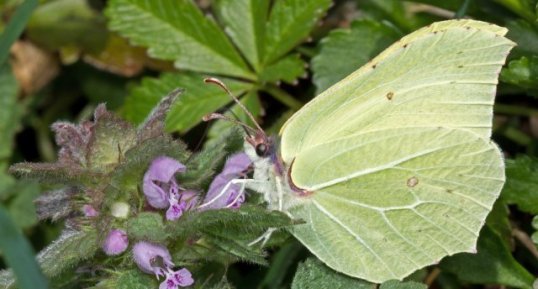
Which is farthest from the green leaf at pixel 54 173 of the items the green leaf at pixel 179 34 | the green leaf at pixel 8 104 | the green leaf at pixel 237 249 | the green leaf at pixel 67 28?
the green leaf at pixel 67 28

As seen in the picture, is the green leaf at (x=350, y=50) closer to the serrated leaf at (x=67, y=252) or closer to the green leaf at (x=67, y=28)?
the serrated leaf at (x=67, y=252)

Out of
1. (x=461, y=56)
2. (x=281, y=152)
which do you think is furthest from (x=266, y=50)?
(x=461, y=56)

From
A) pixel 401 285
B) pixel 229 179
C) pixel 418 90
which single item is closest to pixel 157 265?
pixel 229 179

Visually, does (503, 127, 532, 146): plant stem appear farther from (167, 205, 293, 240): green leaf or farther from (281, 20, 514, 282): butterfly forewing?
(167, 205, 293, 240): green leaf

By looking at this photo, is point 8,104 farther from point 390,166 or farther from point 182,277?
point 390,166

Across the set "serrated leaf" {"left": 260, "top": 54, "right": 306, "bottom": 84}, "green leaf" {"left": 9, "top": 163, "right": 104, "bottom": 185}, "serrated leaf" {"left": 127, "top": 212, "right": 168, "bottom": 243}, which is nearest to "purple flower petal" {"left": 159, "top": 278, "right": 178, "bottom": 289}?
"serrated leaf" {"left": 127, "top": 212, "right": 168, "bottom": 243}
